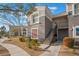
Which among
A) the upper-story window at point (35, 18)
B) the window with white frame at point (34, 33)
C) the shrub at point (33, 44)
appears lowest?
the shrub at point (33, 44)

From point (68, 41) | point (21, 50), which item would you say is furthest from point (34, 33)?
point (68, 41)

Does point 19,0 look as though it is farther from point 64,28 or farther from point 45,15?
point 64,28

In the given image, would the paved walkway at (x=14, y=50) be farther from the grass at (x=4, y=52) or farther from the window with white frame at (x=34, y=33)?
the window with white frame at (x=34, y=33)

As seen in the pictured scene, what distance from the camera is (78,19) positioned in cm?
272

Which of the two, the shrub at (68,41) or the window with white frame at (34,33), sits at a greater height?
the window with white frame at (34,33)

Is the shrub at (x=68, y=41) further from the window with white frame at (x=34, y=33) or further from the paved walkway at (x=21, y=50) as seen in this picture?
the window with white frame at (x=34, y=33)

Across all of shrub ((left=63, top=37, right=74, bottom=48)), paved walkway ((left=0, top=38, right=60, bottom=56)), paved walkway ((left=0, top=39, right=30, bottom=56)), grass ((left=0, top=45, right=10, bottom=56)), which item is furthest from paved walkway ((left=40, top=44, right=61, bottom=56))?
grass ((left=0, top=45, right=10, bottom=56))

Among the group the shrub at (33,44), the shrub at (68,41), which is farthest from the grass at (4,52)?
the shrub at (68,41)

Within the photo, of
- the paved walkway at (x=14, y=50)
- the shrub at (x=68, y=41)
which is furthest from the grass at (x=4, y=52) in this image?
the shrub at (x=68, y=41)

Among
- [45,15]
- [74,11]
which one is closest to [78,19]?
[74,11]

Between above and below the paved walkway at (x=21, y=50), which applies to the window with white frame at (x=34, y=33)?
above

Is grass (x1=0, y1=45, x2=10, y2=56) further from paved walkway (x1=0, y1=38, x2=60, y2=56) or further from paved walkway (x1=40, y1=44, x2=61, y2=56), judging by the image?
paved walkway (x1=40, y1=44, x2=61, y2=56)

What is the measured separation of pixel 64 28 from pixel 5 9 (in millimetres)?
859

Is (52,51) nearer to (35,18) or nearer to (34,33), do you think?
(34,33)
